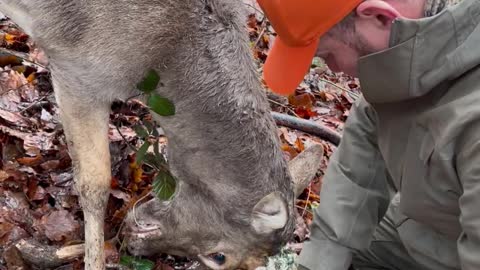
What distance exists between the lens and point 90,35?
4312 mm

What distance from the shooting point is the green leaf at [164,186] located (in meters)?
4.35

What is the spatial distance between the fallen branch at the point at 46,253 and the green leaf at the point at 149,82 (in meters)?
1.12

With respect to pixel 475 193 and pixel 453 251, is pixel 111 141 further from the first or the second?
pixel 475 193

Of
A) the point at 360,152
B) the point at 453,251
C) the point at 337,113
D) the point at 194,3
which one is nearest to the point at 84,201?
the point at 194,3

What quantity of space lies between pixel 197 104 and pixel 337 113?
3.80 meters

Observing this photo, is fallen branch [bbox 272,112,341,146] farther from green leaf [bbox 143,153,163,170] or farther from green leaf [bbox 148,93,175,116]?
green leaf [bbox 148,93,175,116]

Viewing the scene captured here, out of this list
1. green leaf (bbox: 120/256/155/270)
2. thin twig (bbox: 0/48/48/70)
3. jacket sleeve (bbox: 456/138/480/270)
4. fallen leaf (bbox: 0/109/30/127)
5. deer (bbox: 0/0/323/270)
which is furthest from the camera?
thin twig (bbox: 0/48/48/70)

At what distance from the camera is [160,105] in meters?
4.19

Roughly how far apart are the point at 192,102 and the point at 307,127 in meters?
1.89

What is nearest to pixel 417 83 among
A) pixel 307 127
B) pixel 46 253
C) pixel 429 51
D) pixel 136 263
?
pixel 429 51

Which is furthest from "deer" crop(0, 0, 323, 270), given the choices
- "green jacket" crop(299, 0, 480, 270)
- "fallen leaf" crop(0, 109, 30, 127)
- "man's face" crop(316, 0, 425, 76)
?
"fallen leaf" crop(0, 109, 30, 127)

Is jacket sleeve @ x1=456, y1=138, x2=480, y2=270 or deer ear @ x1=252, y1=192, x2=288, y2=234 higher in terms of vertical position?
jacket sleeve @ x1=456, y1=138, x2=480, y2=270

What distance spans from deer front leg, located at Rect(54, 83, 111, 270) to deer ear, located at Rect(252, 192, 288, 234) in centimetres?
92

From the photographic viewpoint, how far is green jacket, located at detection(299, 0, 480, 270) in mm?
3041
